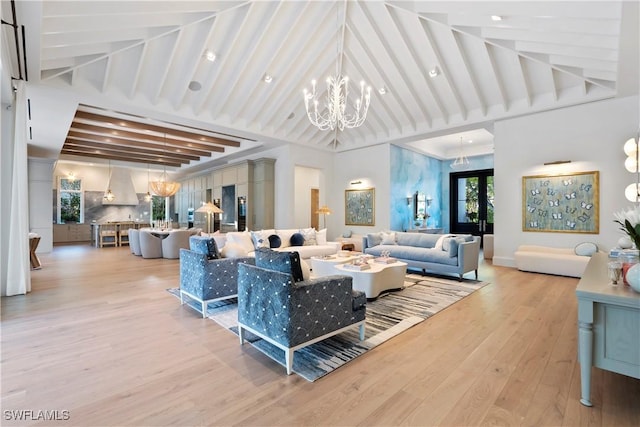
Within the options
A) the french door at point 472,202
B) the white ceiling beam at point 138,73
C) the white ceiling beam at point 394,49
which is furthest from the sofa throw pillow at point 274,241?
the french door at point 472,202

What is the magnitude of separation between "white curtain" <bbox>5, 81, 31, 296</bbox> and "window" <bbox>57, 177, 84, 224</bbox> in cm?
946

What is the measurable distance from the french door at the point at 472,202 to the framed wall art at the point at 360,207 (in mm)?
4019

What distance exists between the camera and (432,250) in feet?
19.3

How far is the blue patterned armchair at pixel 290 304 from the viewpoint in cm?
236

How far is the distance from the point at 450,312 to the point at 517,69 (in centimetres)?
489

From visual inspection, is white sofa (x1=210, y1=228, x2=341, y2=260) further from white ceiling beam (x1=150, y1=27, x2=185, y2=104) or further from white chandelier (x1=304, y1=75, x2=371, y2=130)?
white ceiling beam (x1=150, y1=27, x2=185, y2=104)

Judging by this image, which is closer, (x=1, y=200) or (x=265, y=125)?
(x=1, y=200)

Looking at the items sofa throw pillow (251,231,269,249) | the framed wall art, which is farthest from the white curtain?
the framed wall art

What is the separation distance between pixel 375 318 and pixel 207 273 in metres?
2.14

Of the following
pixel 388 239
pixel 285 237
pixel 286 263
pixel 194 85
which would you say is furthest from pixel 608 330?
pixel 194 85

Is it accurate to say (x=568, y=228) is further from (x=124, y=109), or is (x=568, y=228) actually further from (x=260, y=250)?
(x=124, y=109)

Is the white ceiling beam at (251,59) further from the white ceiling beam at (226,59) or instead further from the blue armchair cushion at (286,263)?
the blue armchair cushion at (286,263)

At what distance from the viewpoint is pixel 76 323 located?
11.0ft

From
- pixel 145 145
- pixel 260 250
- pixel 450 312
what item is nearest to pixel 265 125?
pixel 145 145
